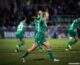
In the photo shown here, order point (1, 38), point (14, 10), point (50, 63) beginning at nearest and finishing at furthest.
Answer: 1. point (50, 63)
2. point (1, 38)
3. point (14, 10)

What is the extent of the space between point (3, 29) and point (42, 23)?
22126 mm

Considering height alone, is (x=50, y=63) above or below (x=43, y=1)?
below

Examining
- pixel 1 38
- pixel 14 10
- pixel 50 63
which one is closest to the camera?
pixel 50 63

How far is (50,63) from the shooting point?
17641 millimetres

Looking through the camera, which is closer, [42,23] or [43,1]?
[42,23]

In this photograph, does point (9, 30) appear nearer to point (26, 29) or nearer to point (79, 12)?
point (26, 29)

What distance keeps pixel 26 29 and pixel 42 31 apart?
21.8m

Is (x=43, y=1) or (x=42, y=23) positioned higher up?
(x=43, y=1)

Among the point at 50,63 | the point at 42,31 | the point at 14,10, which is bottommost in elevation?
the point at 50,63

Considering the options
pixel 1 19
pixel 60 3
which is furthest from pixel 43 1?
pixel 1 19

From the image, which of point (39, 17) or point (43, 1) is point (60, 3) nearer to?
point (43, 1)

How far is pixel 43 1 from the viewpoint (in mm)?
42344

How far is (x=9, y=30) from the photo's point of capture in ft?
131

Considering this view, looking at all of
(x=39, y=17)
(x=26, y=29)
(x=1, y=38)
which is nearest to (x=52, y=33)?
(x=26, y=29)
